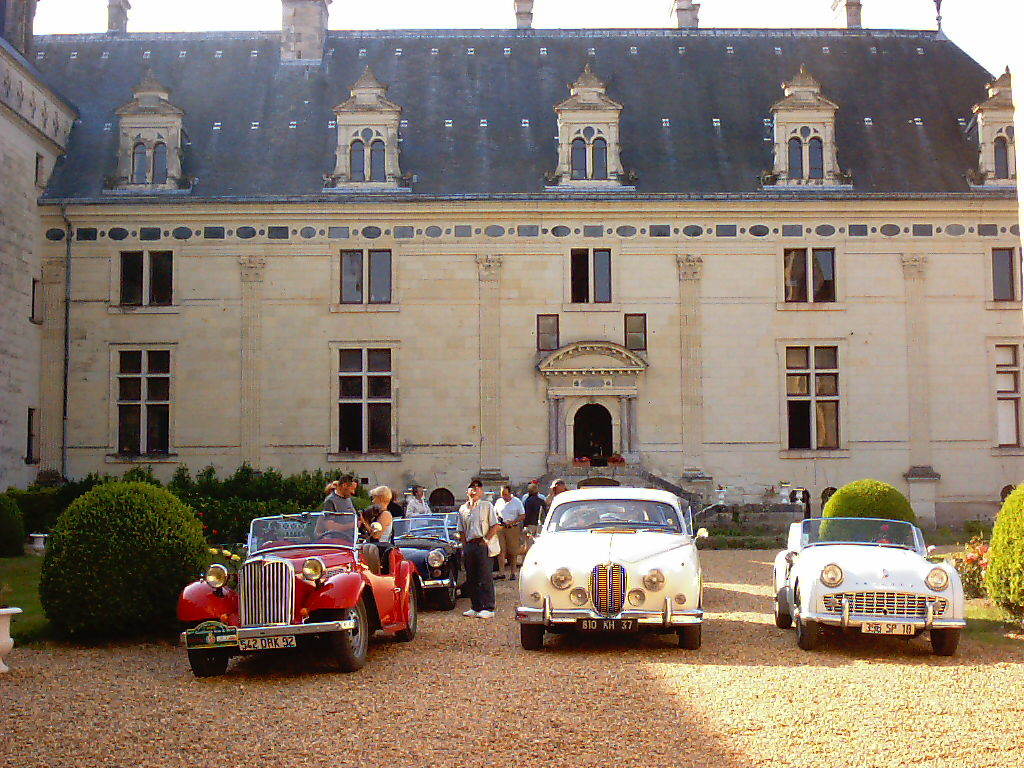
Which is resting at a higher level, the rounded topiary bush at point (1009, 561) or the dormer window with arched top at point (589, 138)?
the dormer window with arched top at point (589, 138)

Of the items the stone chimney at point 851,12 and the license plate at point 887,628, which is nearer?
the license plate at point 887,628

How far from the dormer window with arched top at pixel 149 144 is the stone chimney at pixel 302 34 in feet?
15.1

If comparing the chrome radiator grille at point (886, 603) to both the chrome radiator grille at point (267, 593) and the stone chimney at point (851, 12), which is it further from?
the stone chimney at point (851, 12)

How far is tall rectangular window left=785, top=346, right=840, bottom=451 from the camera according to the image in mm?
29594

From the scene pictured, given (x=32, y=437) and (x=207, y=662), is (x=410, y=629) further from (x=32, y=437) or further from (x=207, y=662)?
(x=32, y=437)

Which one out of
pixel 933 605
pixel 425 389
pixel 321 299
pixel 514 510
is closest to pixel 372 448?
pixel 425 389

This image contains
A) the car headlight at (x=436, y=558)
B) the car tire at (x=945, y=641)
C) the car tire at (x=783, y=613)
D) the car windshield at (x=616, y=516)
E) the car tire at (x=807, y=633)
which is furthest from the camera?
the car headlight at (x=436, y=558)

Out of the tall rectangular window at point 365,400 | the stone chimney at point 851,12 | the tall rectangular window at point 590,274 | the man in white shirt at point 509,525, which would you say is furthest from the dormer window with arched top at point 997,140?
the man in white shirt at point 509,525

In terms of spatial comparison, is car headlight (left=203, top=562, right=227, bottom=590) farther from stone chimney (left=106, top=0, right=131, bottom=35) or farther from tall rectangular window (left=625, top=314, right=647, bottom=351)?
stone chimney (left=106, top=0, right=131, bottom=35)

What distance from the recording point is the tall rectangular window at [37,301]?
95.4 ft

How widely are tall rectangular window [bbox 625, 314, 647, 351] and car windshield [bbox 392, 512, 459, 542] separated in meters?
12.9

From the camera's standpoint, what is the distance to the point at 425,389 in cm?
2955

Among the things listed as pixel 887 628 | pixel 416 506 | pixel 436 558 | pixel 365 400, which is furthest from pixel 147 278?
pixel 887 628

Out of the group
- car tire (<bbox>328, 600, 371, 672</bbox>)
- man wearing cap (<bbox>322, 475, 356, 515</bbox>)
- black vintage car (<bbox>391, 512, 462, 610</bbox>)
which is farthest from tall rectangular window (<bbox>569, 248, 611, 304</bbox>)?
car tire (<bbox>328, 600, 371, 672</bbox>)
